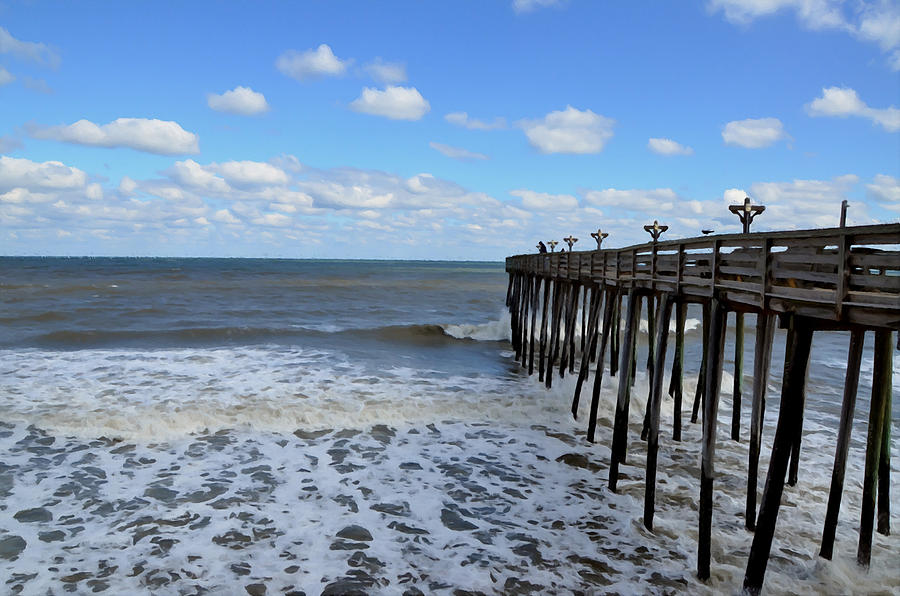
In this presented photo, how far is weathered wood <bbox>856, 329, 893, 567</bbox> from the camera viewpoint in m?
6.20

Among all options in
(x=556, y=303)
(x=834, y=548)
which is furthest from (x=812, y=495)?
(x=556, y=303)

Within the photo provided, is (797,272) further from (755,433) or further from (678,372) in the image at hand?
(678,372)

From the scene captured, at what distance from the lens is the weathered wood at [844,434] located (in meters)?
6.38

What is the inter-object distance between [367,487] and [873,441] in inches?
271

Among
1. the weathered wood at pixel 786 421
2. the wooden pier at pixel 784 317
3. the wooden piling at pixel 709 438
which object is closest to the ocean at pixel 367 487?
the wooden piling at pixel 709 438

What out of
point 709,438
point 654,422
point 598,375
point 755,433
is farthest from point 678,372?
point 709,438

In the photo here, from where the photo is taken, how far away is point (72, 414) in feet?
42.9

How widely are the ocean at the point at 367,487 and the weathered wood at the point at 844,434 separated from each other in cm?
37

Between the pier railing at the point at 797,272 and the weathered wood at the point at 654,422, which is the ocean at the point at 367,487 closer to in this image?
the weathered wood at the point at 654,422

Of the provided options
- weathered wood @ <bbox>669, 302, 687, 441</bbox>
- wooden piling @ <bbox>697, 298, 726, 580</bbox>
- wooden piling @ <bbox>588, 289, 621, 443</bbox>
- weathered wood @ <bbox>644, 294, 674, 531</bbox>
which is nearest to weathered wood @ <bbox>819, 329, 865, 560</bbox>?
wooden piling @ <bbox>697, 298, 726, 580</bbox>

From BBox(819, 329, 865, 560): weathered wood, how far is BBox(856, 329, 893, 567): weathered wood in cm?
19

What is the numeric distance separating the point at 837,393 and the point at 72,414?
19.8 meters

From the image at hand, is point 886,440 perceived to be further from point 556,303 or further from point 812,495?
point 556,303

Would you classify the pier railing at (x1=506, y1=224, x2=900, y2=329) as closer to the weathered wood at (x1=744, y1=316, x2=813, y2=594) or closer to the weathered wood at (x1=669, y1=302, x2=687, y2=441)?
the weathered wood at (x1=744, y1=316, x2=813, y2=594)
